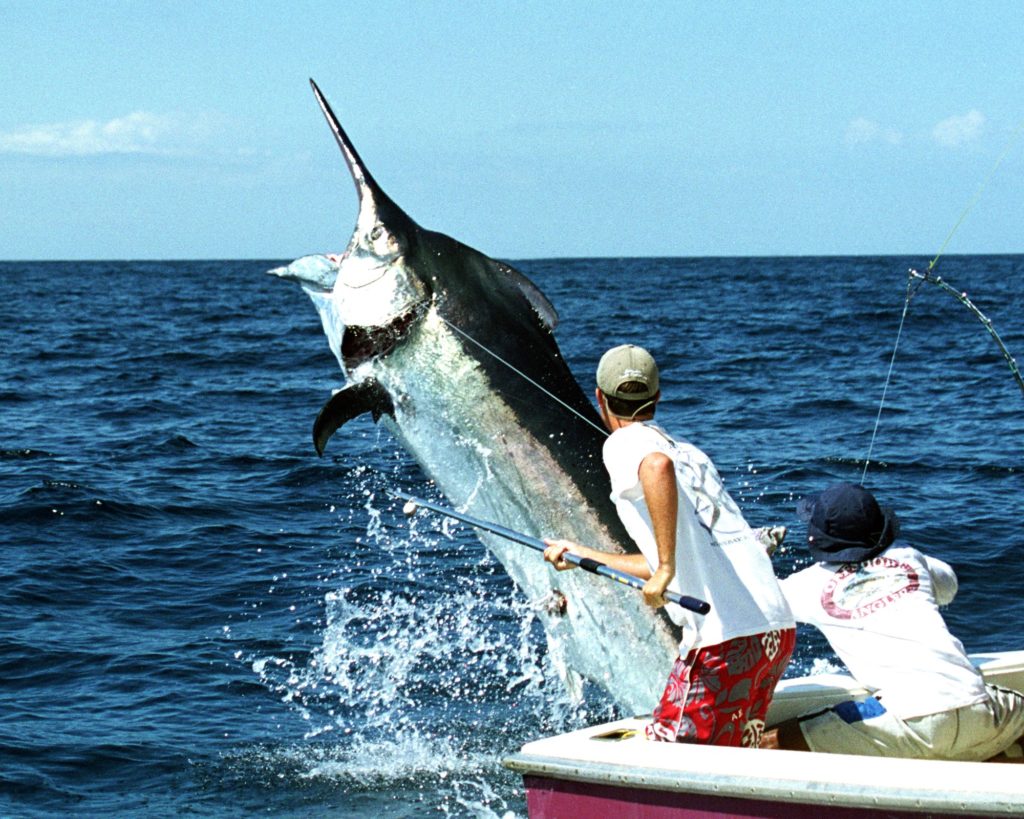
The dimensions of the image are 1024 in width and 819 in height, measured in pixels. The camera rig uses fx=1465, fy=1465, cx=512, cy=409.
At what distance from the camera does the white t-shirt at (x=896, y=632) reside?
15.5 feet

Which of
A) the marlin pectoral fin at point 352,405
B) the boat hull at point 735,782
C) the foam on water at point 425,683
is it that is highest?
the marlin pectoral fin at point 352,405

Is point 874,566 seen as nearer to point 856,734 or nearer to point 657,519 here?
point 856,734

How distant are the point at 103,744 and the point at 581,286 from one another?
212ft

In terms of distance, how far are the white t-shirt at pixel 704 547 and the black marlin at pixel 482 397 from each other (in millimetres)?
1282

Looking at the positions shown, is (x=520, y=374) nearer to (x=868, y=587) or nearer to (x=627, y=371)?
(x=627, y=371)

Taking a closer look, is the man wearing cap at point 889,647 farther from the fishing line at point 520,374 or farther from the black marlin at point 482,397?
the fishing line at point 520,374

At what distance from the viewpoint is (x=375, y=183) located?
6.59 m

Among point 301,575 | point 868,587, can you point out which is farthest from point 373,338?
point 301,575

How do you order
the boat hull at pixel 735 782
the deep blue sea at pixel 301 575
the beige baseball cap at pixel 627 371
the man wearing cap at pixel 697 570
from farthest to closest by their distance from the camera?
the deep blue sea at pixel 301 575 → the beige baseball cap at pixel 627 371 → the man wearing cap at pixel 697 570 → the boat hull at pixel 735 782

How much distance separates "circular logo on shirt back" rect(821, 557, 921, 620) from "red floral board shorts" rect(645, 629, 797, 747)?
0.64 feet

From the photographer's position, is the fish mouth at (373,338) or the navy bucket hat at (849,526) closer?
the navy bucket hat at (849,526)

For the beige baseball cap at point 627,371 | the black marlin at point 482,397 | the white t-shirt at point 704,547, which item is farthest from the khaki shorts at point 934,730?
the beige baseball cap at point 627,371

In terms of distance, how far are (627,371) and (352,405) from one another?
2.10 m

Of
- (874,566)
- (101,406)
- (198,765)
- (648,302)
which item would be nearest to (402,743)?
(198,765)
